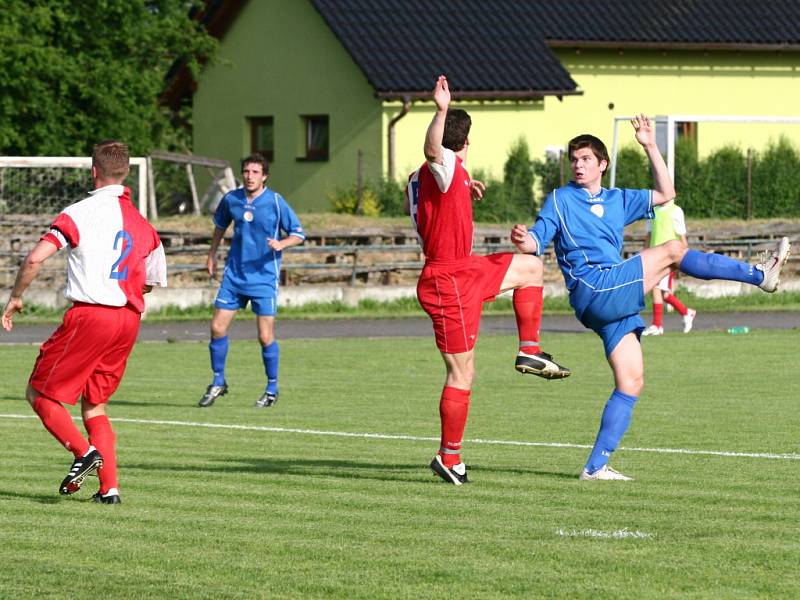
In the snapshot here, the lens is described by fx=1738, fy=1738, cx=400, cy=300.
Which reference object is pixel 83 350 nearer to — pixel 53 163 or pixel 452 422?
pixel 452 422

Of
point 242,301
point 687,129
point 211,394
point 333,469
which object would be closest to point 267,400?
point 211,394

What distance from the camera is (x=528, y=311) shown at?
997 cm

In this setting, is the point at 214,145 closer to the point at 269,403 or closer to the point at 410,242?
the point at 410,242

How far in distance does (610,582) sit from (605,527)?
1.31 m

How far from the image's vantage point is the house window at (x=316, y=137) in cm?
4056

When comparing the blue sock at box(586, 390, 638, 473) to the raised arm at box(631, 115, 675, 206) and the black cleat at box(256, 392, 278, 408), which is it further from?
the black cleat at box(256, 392, 278, 408)

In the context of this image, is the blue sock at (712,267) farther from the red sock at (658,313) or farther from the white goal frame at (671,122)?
the white goal frame at (671,122)

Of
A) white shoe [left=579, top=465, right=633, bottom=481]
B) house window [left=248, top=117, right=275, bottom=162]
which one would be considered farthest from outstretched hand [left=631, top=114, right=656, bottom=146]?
house window [left=248, top=117, right=275, bottom=162]

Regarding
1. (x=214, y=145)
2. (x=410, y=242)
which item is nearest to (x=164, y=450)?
(x=410, y=242)

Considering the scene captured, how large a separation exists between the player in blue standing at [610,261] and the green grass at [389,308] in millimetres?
18441

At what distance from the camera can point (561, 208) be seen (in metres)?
9.74

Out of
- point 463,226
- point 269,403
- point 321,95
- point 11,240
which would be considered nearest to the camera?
point 463,226

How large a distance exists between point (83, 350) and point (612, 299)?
2.87m

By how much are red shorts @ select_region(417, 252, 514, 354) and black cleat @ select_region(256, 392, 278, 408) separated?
5757 mm
